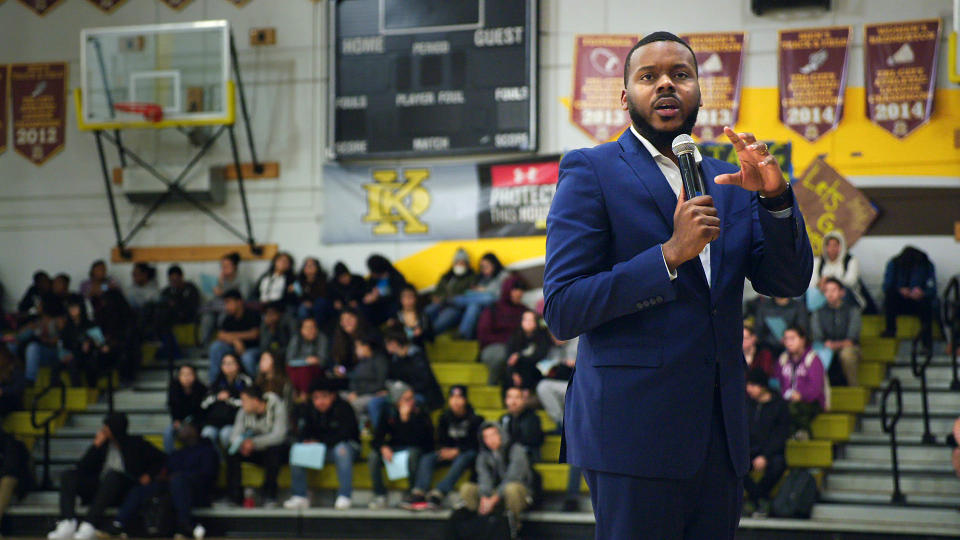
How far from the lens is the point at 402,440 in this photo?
34.8 feet

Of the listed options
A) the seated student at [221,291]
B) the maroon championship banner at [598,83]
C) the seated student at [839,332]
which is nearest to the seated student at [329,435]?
the seated student at [221,291]

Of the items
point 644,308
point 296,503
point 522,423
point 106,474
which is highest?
point 644,308

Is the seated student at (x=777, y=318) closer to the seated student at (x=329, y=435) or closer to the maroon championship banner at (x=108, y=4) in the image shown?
the seated student at (x=329, y=435)

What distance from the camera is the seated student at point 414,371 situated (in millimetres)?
11305

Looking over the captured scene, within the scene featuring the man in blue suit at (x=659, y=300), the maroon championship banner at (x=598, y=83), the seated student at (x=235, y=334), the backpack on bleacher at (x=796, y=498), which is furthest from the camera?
the maroon championship banner at (x=598, y=83)

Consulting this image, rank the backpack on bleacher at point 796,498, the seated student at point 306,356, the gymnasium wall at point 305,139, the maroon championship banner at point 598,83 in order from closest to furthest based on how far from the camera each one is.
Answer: the backpack on bleacher at point 796,498 → the seated student at point 306,356 → the gymnasium wall at point 305,139 → the maroon championship banner at point 598,83

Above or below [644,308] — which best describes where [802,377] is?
below

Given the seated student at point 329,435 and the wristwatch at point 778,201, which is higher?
the wristwatch at point 778,201

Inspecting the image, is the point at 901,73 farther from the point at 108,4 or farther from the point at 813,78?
the point at 108,4

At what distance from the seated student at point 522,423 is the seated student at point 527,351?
0.41 metres

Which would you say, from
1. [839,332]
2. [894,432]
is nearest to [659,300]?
[894,432]

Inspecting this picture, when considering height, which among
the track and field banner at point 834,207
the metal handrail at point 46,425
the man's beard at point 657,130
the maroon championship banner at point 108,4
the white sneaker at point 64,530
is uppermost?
the maroon championship banner at point 108,4

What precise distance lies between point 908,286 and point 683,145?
10531mm

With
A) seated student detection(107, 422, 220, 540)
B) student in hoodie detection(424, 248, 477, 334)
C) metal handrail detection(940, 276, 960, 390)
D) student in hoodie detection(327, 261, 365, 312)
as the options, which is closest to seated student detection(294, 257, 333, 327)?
student in hoodie detection(327, 261, 365, 312)
